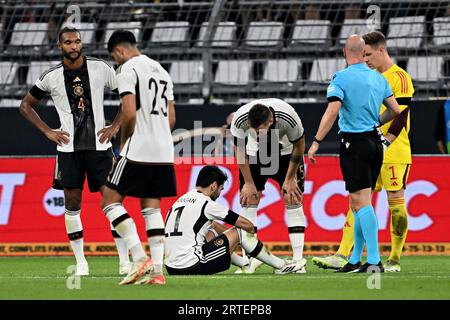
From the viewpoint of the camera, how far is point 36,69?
18.5 meters

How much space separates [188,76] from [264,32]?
1724mm

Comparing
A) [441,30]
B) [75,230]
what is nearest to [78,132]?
[75,230]

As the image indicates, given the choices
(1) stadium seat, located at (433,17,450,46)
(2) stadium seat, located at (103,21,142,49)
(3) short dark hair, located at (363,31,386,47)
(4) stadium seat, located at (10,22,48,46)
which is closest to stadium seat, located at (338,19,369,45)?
(1) stadium seat, located at (433,17,450,46)

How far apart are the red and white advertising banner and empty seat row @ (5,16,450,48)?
333cm

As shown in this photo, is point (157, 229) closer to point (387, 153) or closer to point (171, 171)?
point (171, 171)

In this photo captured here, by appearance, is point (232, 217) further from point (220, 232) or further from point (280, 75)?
point (280, 75)

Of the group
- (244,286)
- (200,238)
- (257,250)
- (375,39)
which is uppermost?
(375,39)

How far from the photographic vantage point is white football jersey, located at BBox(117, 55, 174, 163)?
9.25 m

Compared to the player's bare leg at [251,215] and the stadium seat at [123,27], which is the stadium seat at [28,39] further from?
the player's bare leg at [251,215]

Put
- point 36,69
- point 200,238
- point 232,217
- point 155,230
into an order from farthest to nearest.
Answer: point 36,69, point 200,238, point 232,217, point 155,230

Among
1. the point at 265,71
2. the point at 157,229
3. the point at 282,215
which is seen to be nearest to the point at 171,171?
the point at 157,229

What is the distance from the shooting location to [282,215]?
15.0 m
